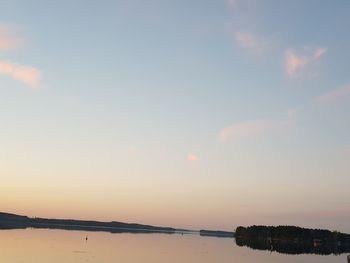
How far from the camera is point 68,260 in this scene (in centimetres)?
6450

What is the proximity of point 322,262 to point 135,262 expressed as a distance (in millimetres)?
40352

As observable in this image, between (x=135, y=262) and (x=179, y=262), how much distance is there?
8.31 metres

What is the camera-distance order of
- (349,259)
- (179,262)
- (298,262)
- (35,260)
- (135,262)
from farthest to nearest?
(349,259)
(298,262)
(179,262)
(135,262)
(35,260)

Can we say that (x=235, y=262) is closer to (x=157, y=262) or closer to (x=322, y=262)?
(x=157, y=262)

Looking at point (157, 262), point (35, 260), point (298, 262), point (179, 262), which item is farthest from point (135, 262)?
point (298, 262)

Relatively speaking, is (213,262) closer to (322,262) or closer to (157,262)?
(157,262)

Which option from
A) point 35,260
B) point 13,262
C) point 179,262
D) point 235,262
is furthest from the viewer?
point 235,262

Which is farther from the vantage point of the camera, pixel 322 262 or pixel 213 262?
pixel 322 262

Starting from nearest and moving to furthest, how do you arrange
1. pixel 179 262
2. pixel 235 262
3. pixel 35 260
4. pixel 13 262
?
pixel 13 262, pixel 35 260, pixel 179 262, pixel 235 262

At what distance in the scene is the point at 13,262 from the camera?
5700 cm

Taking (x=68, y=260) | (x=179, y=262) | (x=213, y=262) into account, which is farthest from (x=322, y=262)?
(x=68, y=260)

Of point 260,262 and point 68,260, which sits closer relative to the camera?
point 68,260

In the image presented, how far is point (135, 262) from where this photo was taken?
6831 centimetres

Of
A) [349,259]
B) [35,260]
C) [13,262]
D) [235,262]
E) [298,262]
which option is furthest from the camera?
[349,259]
